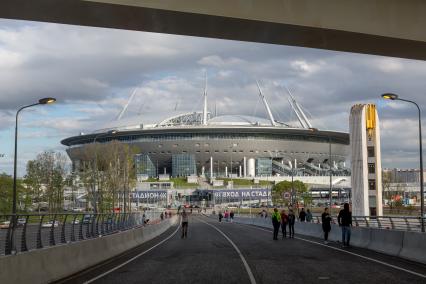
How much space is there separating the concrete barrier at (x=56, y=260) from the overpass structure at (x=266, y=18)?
17.4 feet

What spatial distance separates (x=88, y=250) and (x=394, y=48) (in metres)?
11.5

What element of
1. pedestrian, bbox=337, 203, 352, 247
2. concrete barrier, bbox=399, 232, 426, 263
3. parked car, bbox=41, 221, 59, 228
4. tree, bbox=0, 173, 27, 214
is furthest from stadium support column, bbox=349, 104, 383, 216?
parked car, bbox=41, 221, 59, 228

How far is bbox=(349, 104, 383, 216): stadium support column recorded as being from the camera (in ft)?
230

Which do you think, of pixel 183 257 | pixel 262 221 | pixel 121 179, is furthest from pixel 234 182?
pixel 183 257

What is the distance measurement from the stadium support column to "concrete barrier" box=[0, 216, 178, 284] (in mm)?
48807

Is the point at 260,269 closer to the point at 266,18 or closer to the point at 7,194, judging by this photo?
the point at 266,18

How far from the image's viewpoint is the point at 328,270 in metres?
17.3

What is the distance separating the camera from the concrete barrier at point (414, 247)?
19906 millimetres

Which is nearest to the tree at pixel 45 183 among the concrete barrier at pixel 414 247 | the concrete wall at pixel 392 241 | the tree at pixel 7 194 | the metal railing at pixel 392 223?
the tree at pixel 7 194

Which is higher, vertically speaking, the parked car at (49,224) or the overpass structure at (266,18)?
the overpass structure at (266,18)

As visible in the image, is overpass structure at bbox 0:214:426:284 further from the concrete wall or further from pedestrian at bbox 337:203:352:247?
pedestrian at bbox 337:203:352:247

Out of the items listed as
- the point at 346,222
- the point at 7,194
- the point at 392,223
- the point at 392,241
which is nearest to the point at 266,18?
the point at 392,241

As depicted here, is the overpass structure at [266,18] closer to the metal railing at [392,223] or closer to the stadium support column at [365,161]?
the metal railing at [392,223]

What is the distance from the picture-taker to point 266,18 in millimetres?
13625
